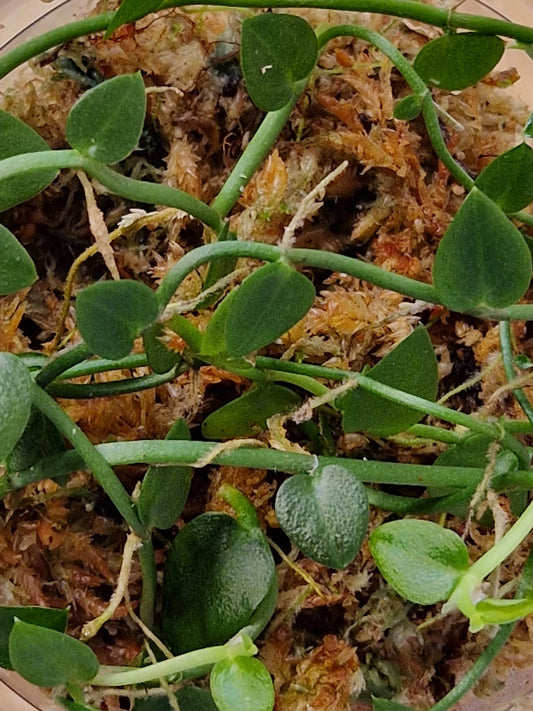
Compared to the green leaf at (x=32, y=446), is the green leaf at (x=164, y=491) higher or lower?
lower

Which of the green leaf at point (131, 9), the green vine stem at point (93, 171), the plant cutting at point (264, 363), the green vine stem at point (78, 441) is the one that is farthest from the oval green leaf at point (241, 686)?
the green leaf at point (131, 9)

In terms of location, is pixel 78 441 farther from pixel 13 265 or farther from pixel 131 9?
pixel 131 9

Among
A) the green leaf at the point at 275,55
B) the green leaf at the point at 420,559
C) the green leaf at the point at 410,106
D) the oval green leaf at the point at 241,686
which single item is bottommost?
the oval green leaf at the point at 241,686

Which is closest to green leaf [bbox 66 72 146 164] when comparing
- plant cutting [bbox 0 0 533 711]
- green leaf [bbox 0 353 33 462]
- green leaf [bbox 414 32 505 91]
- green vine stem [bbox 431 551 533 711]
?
plant cutting [bbox 0 0 533 711]

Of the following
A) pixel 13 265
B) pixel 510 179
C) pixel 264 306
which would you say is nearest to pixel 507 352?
pixel 510 179

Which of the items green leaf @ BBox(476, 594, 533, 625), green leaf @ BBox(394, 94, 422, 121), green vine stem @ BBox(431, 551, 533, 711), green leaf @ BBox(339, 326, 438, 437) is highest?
green leaf @ BBox(394, 94, 422, 121)

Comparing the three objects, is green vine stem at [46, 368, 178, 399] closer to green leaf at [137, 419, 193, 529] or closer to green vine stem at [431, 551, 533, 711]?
green leaf at [137, 419, 193, 529]

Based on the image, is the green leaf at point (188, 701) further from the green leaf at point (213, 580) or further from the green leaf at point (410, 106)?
the green leaf at point (410, 106)
